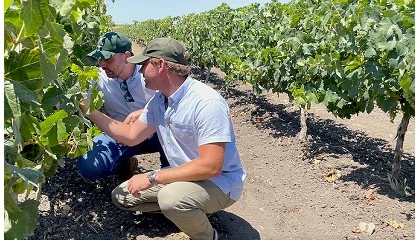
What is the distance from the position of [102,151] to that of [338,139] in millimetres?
3468

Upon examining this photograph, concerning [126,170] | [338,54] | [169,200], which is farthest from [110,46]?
[338,54]

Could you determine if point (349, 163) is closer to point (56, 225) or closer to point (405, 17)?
point (405, 17)

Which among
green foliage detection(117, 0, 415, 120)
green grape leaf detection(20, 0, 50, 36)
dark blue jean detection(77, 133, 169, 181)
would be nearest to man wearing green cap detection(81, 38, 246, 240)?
dark blue jean detection(77, 133, 169, 181)

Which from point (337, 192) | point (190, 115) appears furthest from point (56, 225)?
point (337, 192)

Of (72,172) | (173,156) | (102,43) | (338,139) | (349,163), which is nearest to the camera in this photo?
(173,156)

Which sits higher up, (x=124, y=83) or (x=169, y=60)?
(x=169, y=60)

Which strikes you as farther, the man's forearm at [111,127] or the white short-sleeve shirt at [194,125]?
the man's forearm at [111,127]

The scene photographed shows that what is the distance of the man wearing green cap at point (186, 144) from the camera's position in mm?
2785

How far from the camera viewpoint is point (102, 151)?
3.71 meters

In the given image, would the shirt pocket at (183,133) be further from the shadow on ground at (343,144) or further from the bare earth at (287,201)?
the shadow on ground at (343,144)

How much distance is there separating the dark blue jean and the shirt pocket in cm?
70

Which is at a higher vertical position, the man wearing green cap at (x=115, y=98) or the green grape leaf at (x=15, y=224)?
the green grape leaf at (x=15, y=224)

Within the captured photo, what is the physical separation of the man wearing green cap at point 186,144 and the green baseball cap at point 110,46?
63 cm

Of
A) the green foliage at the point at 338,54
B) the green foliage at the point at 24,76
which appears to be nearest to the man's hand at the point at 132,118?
the green foliage at the point at 24,76
